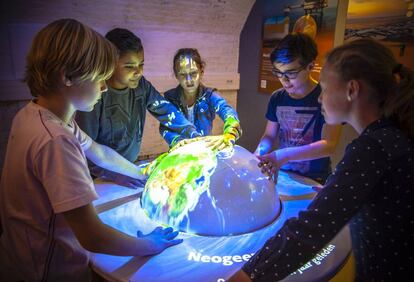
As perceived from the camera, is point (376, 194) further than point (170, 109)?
No

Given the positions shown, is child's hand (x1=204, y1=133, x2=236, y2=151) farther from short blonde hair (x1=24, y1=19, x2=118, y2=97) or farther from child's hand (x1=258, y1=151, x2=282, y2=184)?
short blonde hair (x1=24, y1=19, x2=118, y2=97)

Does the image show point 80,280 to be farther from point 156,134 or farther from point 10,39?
point 156,134

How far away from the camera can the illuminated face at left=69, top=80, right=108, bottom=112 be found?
1067 mm

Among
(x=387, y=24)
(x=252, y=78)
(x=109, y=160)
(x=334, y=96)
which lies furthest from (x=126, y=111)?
(x=252, y=78)

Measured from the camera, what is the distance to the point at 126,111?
2078mm

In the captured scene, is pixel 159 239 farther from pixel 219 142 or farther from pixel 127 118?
pixel 127 118

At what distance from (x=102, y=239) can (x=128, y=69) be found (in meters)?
1.13

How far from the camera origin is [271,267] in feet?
2.96

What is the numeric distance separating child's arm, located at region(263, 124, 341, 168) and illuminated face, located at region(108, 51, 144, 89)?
912mm

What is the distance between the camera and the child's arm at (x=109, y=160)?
168cm

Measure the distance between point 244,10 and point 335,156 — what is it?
214 centimetres

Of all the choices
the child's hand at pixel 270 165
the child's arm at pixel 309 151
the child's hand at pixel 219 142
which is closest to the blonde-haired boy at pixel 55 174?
the child's hand at pixel 219 142

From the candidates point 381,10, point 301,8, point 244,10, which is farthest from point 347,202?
point 244,10

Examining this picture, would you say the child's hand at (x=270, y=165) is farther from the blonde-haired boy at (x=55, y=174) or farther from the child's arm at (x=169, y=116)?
the blonde-haired boy at (x=55, y=174)
